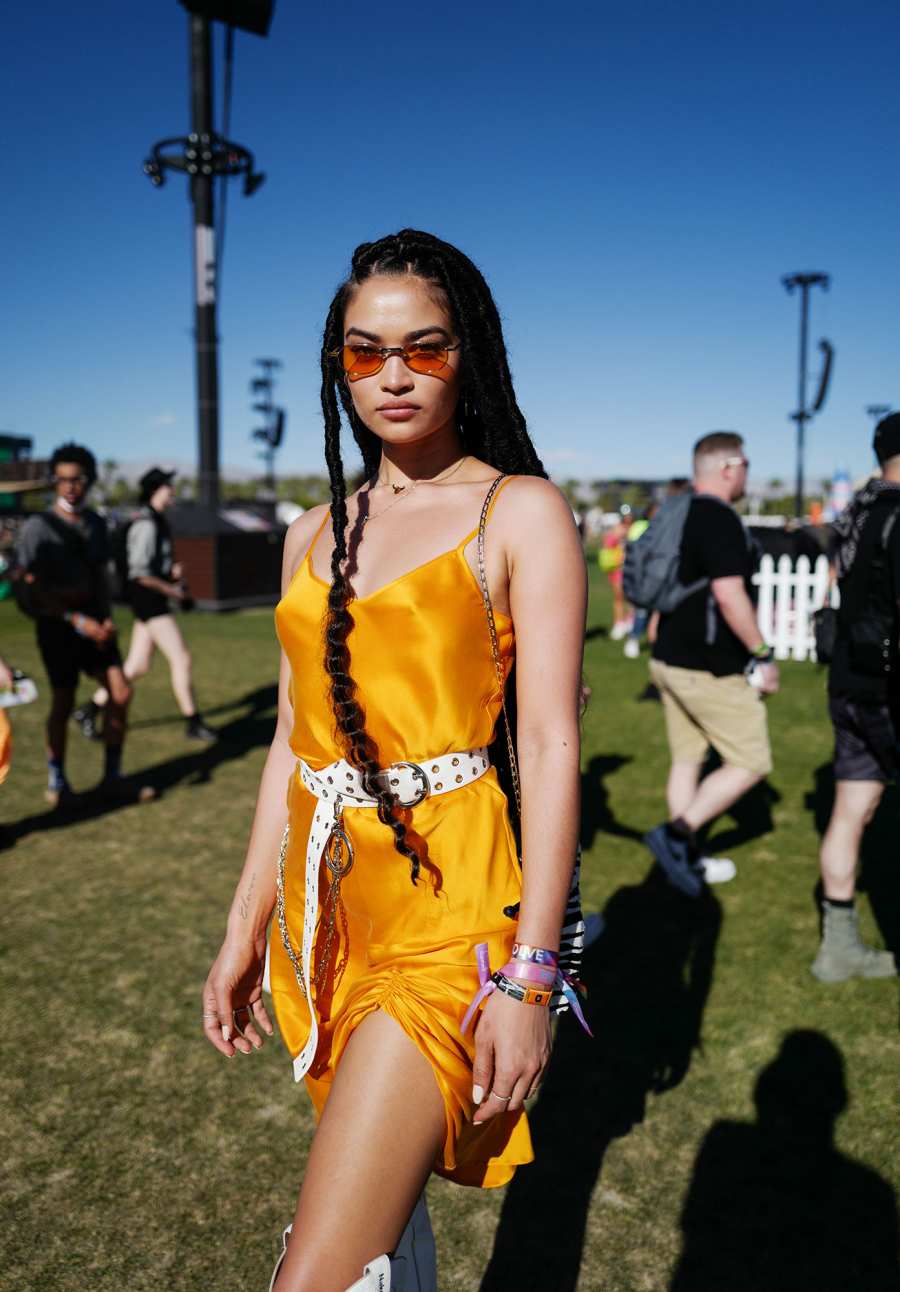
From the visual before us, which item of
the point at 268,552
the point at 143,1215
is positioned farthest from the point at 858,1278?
the point at 268,552

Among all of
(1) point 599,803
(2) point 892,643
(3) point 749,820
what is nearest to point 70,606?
(1) point 599,803

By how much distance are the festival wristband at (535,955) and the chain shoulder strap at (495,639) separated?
0.24m

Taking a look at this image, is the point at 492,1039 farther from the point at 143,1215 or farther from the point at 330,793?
the point at 143,1215

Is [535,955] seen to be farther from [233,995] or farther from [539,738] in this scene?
[233,995]

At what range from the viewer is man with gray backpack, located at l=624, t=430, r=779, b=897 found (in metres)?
4.64

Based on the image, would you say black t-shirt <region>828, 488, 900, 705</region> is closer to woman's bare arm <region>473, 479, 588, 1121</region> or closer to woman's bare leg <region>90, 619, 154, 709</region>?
woman's bare arm <region>473, 479, 588, 1121</region>

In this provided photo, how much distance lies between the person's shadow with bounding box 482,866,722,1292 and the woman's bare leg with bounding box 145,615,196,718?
14.3 feet

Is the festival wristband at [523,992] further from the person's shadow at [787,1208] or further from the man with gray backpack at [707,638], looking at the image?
the man with gray backpack at [707,638]

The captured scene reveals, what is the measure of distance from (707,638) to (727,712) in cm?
38

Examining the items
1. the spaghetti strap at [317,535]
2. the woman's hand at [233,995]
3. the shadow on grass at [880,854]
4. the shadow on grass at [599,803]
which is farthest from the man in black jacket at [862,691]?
the woman's hand at [233,995]

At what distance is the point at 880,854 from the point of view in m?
5.39

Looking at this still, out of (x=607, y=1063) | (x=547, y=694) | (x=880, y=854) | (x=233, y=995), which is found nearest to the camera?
(x=547, y=694)

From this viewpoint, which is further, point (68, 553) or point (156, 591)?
point (156, 591)

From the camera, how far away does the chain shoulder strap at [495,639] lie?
1.64 metres
